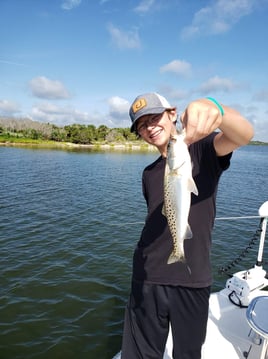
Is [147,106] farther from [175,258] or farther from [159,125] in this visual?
[175,258]

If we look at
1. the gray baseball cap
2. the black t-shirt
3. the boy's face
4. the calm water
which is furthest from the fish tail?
the calm water

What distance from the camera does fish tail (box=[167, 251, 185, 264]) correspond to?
245 cm

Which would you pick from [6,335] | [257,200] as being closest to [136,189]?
[257,200]

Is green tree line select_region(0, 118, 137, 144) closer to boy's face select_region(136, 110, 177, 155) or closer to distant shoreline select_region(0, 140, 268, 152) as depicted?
distant shoreline select_region(0, 140, 268, 152)

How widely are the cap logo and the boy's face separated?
10 cm

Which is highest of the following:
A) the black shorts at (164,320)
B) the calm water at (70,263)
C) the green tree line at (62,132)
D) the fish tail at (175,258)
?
the green tree line at (62,132)

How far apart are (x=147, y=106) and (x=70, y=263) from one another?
28.7 feet

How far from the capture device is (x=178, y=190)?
231 cm

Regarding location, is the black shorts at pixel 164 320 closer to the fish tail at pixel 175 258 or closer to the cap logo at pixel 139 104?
the fish tail at pixel 175 258

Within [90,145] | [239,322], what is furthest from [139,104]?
[90,145]

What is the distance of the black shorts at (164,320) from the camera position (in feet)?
8.79

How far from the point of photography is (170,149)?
2145 mm

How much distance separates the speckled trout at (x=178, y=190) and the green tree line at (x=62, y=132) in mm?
101719

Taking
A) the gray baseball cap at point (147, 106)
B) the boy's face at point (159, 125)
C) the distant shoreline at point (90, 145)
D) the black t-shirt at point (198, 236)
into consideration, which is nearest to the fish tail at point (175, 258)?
the black t-shirt at point (198, 236)
